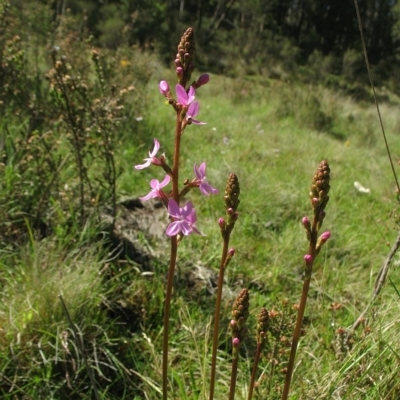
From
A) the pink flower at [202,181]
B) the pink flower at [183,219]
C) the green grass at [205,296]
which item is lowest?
the green grass at [205,296]

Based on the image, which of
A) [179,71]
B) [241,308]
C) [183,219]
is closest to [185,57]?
[179,71]

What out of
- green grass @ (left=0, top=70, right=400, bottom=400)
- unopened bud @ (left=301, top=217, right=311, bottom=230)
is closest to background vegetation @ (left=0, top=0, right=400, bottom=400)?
green grass @ (left=0, top=70, right=400, bottom=400)

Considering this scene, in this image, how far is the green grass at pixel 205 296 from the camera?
1692mm

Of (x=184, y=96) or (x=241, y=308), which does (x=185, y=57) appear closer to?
(x=184, y=96)

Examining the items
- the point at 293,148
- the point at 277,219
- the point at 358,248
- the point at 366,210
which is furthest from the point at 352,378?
the point at 293,148

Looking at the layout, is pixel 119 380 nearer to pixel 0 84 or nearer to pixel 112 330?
pixel 112 330

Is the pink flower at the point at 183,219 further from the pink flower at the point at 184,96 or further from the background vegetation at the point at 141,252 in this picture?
the background vegetation at the point at 141,252

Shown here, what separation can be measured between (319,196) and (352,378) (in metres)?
0.89

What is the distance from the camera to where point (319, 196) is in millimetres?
959

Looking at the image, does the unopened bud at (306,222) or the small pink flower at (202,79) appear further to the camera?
the small pink flower at (202,79)

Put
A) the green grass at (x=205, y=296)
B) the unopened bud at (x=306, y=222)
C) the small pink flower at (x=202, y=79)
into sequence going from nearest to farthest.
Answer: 1. the unopened bud at (x=306, y=222)
2. the small pink flower at (x=202, y=79)
3. the green grass at (x=205, y=296)

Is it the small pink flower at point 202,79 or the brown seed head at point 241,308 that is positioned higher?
the small pink flower at point 202,79

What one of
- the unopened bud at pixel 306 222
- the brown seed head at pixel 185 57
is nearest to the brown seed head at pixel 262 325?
the unopened bud at pixel 306 222

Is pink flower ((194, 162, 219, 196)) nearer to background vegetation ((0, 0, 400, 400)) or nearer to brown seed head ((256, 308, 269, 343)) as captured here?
brown seed head ((256, 308, 269, 343))
